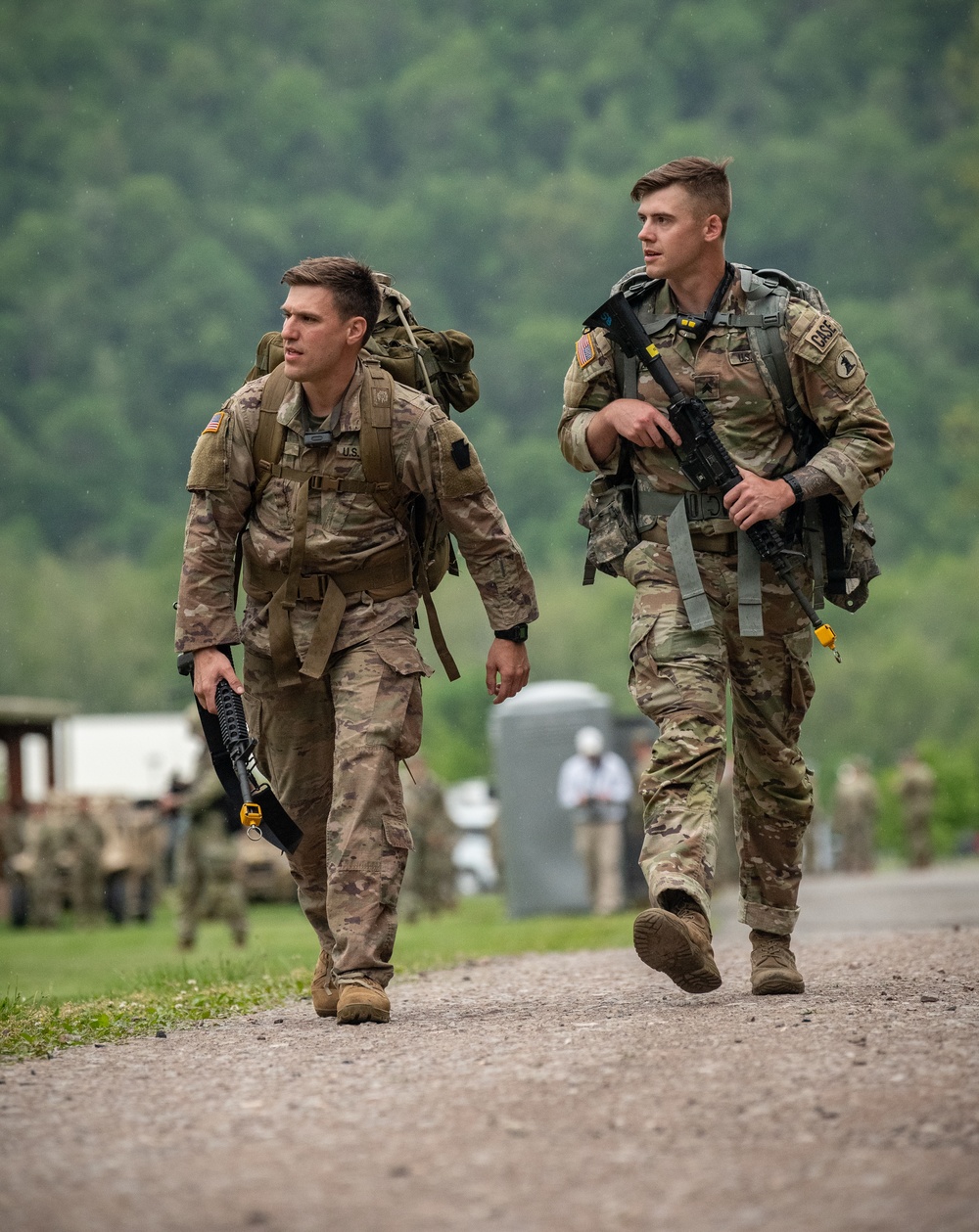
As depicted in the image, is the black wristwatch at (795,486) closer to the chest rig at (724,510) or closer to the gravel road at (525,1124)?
the chest rig at (724,510)

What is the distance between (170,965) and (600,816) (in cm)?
992

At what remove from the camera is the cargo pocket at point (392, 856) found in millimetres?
6414

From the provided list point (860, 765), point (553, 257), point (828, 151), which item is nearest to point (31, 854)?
point (860, 765)

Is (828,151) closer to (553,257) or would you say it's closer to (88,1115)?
(553,257)

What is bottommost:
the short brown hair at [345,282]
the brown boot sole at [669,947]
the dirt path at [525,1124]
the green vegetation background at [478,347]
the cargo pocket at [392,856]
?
the dirt path at [525,1124]

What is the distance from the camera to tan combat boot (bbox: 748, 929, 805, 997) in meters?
6.65

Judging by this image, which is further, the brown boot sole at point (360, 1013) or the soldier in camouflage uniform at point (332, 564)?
the soldier in camouflage uniform at point (332, 564)

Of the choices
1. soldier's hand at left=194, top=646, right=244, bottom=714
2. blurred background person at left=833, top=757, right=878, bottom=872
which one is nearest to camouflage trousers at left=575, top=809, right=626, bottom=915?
soldier's hand at left=194, top=646, right=244, bottom=714

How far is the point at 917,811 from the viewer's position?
35656 mm

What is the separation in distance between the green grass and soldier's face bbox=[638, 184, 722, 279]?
9.20 ft

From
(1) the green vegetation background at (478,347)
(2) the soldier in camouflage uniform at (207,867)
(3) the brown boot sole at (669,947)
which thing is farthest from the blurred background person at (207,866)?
(1) the green vegetation background at (478,347)

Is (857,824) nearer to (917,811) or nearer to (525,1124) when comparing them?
(917,811)

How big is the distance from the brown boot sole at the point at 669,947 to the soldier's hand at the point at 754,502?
4.05 ft

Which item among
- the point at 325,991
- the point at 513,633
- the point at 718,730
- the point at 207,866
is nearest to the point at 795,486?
the point at 718,730
